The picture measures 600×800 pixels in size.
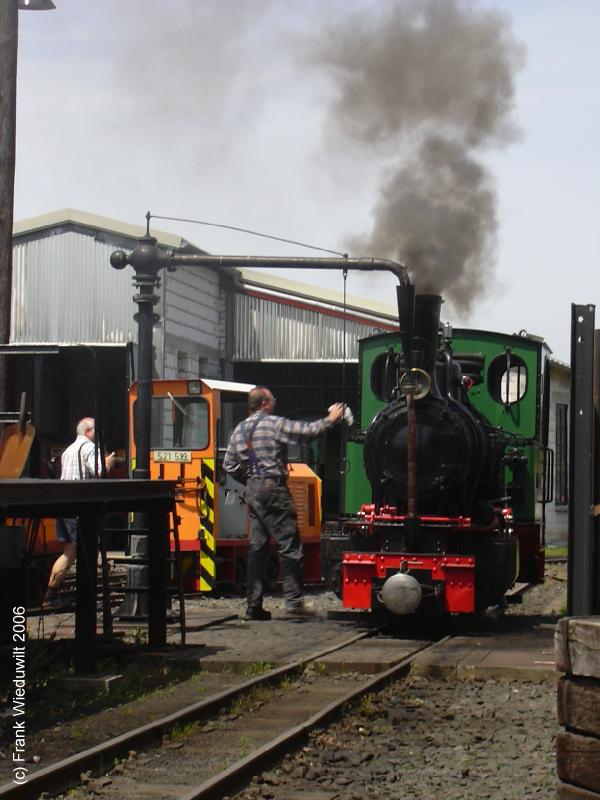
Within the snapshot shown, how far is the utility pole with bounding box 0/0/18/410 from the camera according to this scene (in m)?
12.0

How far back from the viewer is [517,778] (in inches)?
223

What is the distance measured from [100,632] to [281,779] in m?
5.03

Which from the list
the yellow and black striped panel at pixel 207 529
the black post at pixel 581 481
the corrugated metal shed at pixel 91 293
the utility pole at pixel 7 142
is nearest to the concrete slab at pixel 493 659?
the black post at pixel 581 481

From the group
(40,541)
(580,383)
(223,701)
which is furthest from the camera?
(40,541)

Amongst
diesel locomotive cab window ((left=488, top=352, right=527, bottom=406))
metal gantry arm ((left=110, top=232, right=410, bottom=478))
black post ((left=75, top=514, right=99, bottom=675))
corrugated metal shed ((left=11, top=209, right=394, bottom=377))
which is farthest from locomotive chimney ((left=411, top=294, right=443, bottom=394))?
corrugated metal shed ((left=11, top=209, right=394, bottom=377))

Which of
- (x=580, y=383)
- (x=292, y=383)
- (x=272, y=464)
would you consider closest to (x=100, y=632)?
(x=272, y=464)

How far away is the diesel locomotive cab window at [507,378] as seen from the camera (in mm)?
12453

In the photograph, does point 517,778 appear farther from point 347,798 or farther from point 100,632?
point 100,632

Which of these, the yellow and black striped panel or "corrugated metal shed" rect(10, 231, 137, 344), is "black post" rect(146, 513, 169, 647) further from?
"corrugated metal shed" rect(10, 231, 137, 344)

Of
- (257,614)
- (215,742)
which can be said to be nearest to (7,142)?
(257,614)

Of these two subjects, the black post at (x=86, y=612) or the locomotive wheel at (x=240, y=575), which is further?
the locomotive wheel at (x=240, y=575)

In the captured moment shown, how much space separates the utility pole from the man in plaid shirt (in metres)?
2.48

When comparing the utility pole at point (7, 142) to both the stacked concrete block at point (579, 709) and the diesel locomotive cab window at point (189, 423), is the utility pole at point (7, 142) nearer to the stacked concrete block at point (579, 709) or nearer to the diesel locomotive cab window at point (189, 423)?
the diesel locomotive cab window at point (189, 423)

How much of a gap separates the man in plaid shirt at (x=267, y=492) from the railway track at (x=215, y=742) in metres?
2.53
